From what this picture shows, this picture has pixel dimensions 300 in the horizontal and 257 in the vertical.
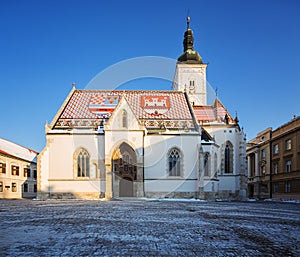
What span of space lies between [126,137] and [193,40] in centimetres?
3274

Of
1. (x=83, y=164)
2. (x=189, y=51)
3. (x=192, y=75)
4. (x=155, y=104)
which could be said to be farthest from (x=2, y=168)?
(x=189, y=51)

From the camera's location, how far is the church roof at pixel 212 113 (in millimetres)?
38781

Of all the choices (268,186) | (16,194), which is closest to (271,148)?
(268,186)

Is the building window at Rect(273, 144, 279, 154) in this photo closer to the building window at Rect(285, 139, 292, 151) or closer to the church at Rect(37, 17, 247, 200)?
the building window at Rect(285, 139, 292, 151)

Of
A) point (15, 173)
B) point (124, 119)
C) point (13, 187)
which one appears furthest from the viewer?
point (15, 173)

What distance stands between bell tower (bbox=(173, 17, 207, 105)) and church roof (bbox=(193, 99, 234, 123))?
8.89 m

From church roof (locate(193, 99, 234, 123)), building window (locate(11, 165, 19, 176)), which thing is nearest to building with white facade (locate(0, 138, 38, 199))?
building window (locate(11, 165, 19, 176))

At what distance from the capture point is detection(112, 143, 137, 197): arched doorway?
3097cm

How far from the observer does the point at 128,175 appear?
31.0m

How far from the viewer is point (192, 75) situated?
51.8 m

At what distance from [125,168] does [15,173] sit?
1971cm

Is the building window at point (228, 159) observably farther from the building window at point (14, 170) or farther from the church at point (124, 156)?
the building window at point (14, 170)

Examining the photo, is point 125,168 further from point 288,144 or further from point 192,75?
point 192,75

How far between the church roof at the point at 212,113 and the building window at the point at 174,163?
843 centimetres
